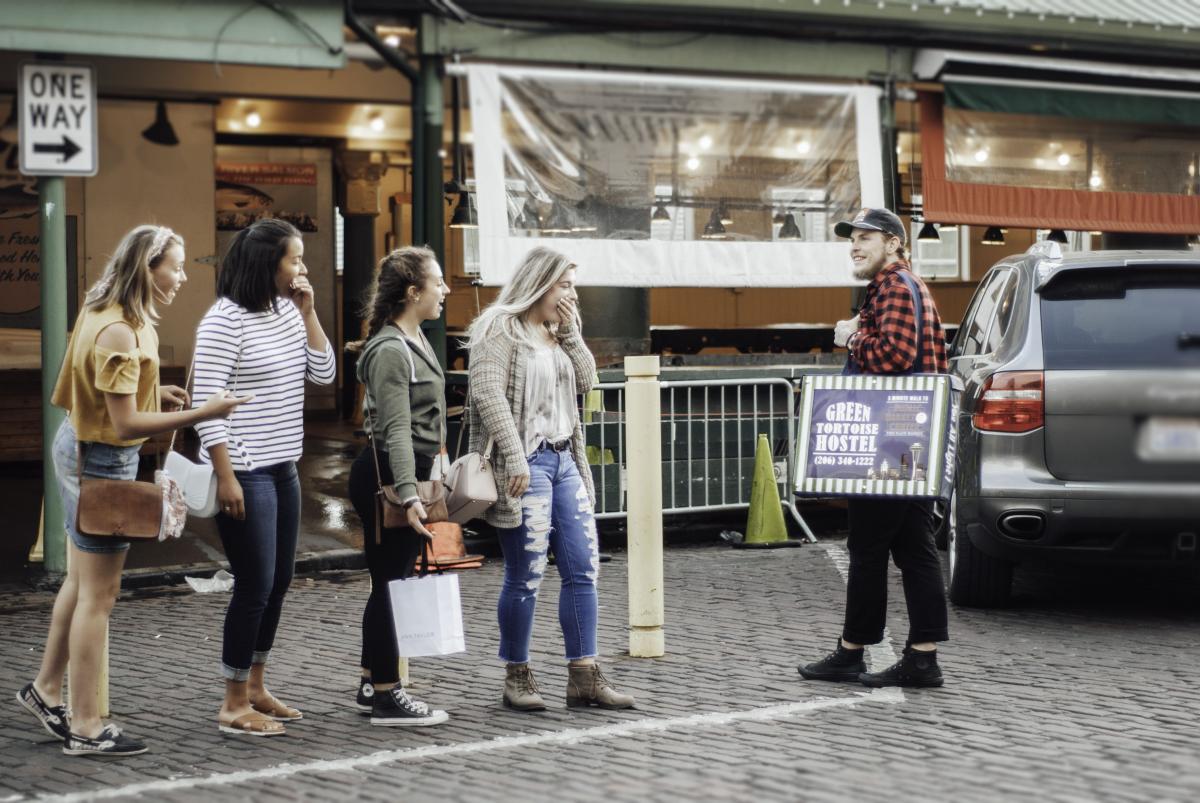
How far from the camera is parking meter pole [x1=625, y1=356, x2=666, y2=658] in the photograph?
23.8 feet

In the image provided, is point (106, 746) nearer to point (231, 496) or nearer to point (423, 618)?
point (231, 496)

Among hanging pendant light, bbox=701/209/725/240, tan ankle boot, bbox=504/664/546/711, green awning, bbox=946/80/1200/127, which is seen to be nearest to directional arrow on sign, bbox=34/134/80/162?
tan ankle boot, bbox=504/664/546/711

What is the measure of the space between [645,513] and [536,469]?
4.15ft

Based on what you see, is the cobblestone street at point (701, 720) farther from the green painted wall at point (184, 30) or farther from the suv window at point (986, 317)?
the green painted wall at point (184, 30)

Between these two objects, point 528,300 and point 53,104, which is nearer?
point 528,300

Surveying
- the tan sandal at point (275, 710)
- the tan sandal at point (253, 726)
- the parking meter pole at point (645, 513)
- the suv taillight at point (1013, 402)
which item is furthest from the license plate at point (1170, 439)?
the tan sandal at point (253, 726)

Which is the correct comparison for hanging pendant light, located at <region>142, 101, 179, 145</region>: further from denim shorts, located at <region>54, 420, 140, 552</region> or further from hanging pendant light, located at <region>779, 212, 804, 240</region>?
denim shorts, located at <region>54, 420, 140, 552</region>

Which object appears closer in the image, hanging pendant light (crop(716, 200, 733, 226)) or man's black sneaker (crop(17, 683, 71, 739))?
man's black sneaker (crop(17, 683, 71, 739))

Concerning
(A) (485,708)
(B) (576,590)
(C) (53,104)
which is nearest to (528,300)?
(B) (576,590)

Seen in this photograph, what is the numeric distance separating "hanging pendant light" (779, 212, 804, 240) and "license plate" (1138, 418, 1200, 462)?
5666 millimetres

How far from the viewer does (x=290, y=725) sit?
20.0 ft

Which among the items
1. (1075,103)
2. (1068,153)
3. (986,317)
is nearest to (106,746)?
(986,317)

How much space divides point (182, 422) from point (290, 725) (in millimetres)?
1382

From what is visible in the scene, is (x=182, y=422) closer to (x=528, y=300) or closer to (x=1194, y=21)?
(x=528, y=300)
